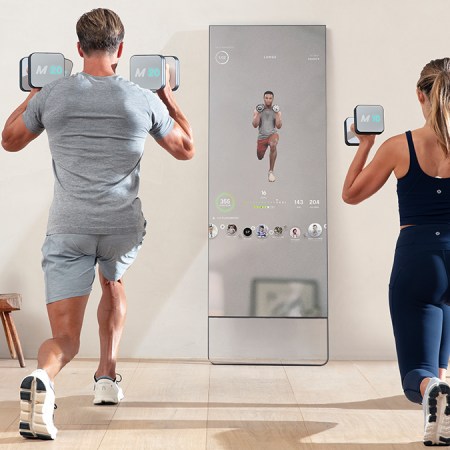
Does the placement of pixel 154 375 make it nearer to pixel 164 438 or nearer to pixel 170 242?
pixel 170 242

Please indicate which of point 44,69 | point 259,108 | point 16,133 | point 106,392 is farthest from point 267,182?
point 16,133

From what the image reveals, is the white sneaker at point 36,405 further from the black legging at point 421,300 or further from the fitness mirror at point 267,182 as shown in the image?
the fitness mirror at point 267,182

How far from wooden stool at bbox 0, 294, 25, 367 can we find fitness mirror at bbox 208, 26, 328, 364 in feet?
3.56

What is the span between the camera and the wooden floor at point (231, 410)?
2742 millimetres

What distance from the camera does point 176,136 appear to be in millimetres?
3064

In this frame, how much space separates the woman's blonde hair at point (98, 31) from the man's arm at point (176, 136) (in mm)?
308

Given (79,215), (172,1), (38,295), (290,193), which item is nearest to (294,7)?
(172,1)

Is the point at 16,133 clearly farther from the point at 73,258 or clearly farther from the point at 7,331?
the point at 7,331

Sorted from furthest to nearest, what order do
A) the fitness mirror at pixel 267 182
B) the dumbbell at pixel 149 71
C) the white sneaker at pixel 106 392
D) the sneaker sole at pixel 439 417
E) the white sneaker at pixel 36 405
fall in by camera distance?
the fitness mirror at pixel 267 182 → the white sneaker at pixel 106 392 → the dumbbell at pixel 149 71 → the white sneaker at pixel 36 405 → the sneaker sole at pixel 439 417

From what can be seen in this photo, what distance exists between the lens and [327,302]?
4.86 metres

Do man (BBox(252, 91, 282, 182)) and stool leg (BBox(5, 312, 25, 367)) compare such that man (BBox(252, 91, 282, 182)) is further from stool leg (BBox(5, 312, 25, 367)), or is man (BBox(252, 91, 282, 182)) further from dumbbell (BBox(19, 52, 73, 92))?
dumbbell (BBox(19, 52, 73, 92))

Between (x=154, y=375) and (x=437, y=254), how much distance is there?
2.09 metres

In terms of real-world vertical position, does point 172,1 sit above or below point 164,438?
above

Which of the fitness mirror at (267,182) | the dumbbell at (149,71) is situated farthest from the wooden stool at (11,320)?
the dumbbell at (149,71)
